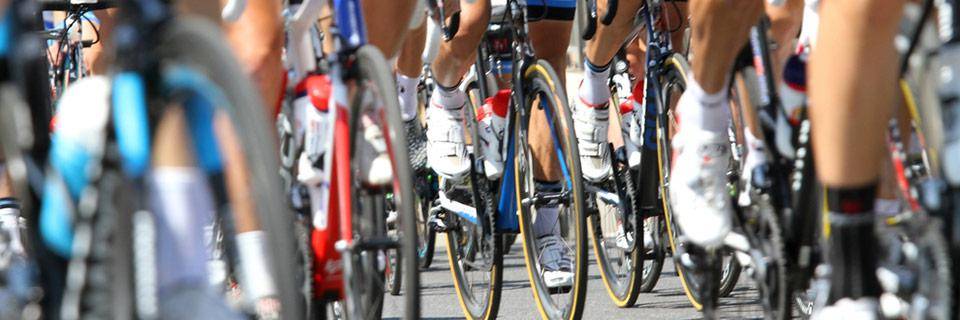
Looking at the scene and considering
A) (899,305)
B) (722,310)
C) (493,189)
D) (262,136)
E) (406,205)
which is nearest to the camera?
(262,136)

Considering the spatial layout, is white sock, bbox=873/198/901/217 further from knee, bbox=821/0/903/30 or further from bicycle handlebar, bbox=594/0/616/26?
bicycle handlebar, bbox=594/0/616/26

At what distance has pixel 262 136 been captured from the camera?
8.44 feet

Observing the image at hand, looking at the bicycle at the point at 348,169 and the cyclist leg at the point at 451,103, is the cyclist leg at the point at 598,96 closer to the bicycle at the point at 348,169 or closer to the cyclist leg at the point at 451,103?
the cyclist leg at the point at 451,103

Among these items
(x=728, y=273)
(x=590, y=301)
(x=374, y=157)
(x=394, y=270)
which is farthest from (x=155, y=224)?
(x=590, y=301)

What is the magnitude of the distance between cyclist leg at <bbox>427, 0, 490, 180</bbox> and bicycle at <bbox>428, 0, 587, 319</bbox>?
43mm

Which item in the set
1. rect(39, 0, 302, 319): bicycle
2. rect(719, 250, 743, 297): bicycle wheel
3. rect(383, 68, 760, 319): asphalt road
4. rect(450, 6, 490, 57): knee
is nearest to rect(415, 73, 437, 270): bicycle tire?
rect(383, 68, 760, 319): asphalt road

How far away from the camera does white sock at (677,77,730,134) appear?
14.6ft

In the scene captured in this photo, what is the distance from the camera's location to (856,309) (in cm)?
341

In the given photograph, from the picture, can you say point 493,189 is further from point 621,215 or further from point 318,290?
point 318,290

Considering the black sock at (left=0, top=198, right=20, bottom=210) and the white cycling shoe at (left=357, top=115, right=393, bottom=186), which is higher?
the white cycling shoe at (left=357, top=115, right=393, bottom=186)

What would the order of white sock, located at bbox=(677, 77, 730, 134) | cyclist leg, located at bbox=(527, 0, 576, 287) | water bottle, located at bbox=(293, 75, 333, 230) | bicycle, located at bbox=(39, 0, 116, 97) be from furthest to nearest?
1. bicycle, located at bbox=(39, 0, 116, 97)
2. cyclist leg, located at bbox=(527, 0, 576, 287)
3. white sock, located at bbox=(677, 77, 730, 134)
4. water bottle, located at bbox=(293, 75, 333, 230)

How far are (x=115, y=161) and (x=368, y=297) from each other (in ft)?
4.52

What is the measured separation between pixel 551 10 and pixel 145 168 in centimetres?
342

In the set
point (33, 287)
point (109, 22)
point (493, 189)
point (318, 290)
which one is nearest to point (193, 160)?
point (33, 287)
